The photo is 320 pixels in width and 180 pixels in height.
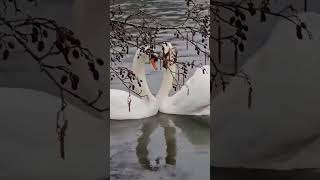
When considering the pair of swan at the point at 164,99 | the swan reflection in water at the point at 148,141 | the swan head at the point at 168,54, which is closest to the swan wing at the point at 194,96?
the pair of swan at the point at 164,99

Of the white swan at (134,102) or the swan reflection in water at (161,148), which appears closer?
the swan reflection in water at (161,148)

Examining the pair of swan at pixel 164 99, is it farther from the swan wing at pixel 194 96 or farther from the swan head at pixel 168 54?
the swan head at pixel 168 54

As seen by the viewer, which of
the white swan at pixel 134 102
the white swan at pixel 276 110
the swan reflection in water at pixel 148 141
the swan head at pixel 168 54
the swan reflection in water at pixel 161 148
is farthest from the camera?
the white swan at pixel 134 102

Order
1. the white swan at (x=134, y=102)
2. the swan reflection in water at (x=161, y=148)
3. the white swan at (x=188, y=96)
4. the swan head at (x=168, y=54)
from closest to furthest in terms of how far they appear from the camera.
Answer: the swan reflection in water at (x=161, y=148)
the swan head at (x=168, y=54)
the white swan at (x=134, y=102)
the white swan at (x=188, y=96)

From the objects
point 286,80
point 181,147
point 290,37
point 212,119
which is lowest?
point 181,147

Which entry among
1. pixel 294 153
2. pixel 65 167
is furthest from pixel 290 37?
pixel 65 167

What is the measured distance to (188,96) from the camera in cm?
538

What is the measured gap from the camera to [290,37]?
10.1 feet

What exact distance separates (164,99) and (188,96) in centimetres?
29

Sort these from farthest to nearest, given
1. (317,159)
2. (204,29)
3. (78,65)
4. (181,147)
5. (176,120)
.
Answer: (176,120)
(181,147)
(204,29)
(317,159)
(78,65)

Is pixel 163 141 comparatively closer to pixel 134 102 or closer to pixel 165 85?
pixel 134 102

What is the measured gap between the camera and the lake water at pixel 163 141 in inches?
155

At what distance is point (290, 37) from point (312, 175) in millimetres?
805

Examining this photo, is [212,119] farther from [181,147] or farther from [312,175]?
[181,147]
